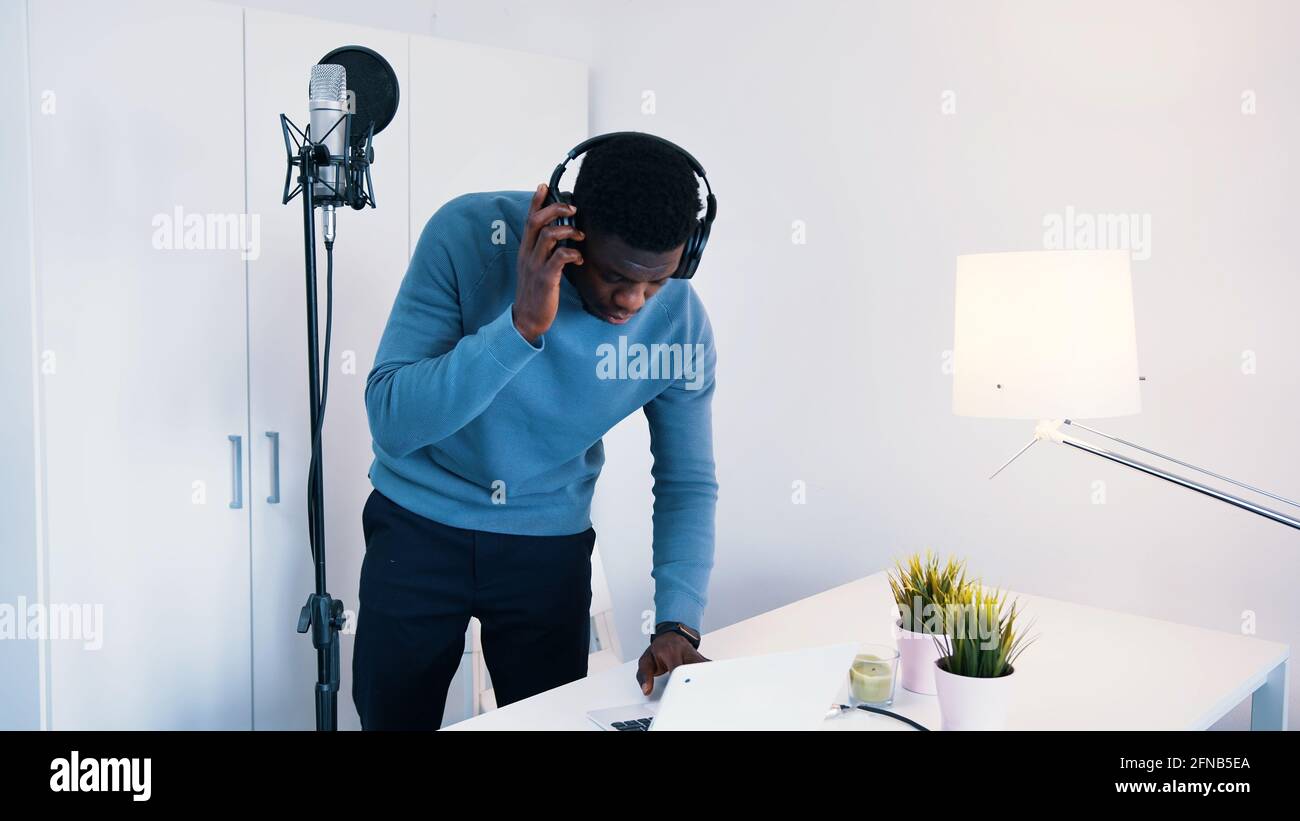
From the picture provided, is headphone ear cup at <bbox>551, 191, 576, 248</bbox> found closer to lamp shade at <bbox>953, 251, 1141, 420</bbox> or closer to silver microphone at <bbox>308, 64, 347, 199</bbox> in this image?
silver microphone at <bbox>308, 64, 347, 199</bbox>

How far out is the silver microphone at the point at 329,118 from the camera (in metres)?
1.59

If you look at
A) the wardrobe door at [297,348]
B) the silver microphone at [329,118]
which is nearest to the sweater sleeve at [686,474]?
the silver microphone at [329,118]

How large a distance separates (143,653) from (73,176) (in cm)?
111

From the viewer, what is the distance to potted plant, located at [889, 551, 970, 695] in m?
1.32

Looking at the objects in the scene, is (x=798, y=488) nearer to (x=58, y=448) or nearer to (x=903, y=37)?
(x=903, y=37)

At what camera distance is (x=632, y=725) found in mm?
1177

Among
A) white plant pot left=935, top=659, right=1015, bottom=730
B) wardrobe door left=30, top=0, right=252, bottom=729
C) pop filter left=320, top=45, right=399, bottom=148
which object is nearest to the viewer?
white plant pot left=935, top=659, right=1015, bottom=730

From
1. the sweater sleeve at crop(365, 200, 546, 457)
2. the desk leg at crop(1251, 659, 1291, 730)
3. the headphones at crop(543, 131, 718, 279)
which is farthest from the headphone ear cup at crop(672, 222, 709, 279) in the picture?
the desk leg at crop(1251, 659, 1291, 730)

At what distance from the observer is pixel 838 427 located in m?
2.51

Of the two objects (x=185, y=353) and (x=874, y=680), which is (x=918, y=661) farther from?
(x=185, y=353)

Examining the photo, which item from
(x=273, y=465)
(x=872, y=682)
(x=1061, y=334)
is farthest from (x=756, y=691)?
(x=273, y=465)

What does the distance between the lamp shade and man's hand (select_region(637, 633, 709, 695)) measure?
0.69 m

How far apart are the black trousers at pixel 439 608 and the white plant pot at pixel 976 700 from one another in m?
0.70
